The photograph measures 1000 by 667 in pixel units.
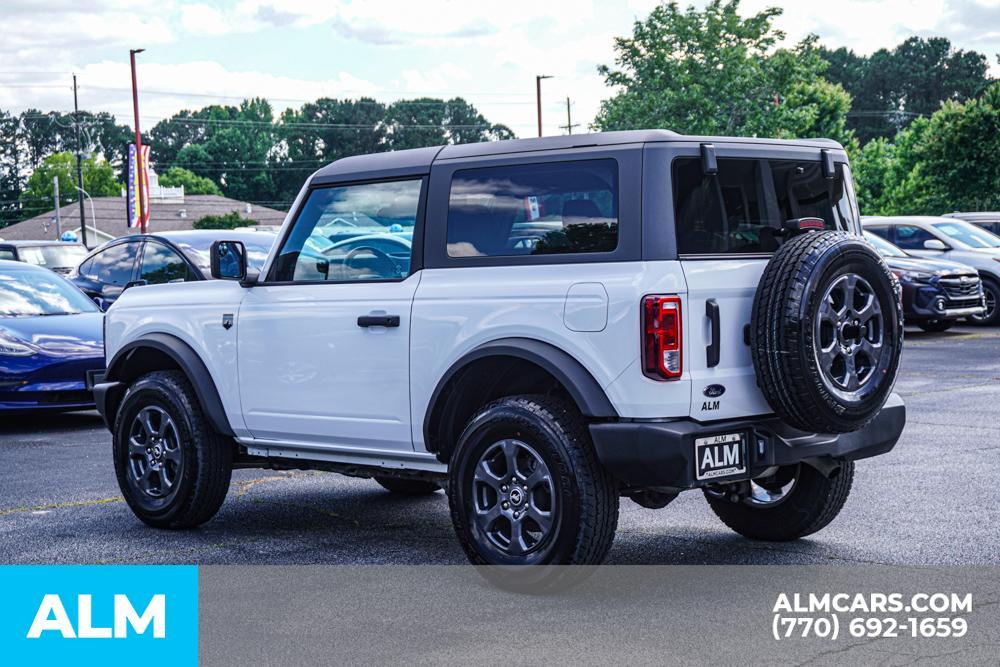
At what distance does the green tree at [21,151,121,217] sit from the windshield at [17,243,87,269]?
98.8 metres

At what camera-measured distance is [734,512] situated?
6699mm

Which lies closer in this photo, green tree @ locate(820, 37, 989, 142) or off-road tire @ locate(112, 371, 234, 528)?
off-road tire @ locate(112, 371, 234, 528)

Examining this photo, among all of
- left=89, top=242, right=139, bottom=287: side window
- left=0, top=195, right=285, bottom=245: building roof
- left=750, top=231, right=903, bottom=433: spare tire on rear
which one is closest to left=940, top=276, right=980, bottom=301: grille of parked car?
left=89, top=242, right=139, bottom=287: side window

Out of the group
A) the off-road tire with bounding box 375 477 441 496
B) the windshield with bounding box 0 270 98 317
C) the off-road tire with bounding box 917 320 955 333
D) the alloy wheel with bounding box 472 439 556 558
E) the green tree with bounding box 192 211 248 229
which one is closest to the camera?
the alloy wheel with bounding box 472 439 556 558

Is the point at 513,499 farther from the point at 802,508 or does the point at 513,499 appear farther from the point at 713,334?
the point at 802,508

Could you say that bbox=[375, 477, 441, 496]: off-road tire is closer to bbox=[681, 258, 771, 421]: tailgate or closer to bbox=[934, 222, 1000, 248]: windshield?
bbox=[681, 258, 771, 421]: tailgate

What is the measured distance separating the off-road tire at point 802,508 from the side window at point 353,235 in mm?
2040

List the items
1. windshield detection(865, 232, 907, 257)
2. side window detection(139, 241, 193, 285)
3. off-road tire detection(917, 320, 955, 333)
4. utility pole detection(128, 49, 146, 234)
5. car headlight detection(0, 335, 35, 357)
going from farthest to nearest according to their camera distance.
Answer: utility pole detection(128, 49, 146, 234), off-road tire detection(917, 320, 955, 333), windshield detection(865, 232, 907, 257), side window detection(139, 241, 193, 285), car headlight detection(0, 335, 35, 357)

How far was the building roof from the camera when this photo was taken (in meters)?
87.9

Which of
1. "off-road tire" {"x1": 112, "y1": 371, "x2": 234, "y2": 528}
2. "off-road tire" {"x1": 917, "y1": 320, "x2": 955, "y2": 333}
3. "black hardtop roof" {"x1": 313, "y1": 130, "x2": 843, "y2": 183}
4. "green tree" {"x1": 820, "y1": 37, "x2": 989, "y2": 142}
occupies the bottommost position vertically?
"off-road tire" {"x1": 917, "y1": 320, "x2": 955, "y2": 333}

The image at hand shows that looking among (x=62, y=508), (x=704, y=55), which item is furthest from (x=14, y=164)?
(x=62, y=508)

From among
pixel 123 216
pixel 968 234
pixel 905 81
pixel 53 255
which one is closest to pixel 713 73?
pixel 968 234

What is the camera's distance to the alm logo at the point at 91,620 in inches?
199

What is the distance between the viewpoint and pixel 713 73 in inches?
1870
